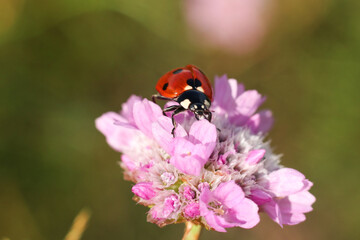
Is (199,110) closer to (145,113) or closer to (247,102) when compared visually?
(145,113)

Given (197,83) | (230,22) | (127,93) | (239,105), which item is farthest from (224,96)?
(230,22)

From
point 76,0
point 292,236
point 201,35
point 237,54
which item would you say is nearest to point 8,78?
point 76,0

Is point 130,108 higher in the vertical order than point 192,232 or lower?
higher

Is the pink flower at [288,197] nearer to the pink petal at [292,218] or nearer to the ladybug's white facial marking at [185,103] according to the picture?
the pink petal at [292,218]

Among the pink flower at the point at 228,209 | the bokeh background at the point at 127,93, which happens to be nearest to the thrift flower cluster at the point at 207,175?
the pink flower at the point at 228,209


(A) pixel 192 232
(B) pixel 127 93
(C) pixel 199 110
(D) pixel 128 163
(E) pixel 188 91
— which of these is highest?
(B) pixel 127 93

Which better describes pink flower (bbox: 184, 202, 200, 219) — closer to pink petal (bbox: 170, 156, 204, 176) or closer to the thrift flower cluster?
the thrift flower cluster
